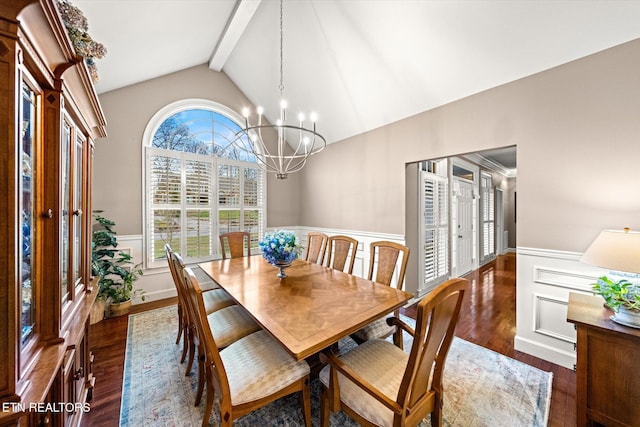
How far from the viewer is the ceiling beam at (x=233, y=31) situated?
289 centimetres

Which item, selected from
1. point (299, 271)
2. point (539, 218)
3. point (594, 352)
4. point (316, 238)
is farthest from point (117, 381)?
point (539, 218)

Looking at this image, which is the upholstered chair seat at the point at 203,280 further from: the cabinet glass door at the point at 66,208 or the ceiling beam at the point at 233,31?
the ceiling beam at the point at 233,31

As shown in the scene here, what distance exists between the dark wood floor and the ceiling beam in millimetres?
3779

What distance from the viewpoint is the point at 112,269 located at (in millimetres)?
3236

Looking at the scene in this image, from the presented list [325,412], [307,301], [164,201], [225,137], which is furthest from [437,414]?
[225,137]

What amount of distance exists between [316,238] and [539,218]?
7.69 ft

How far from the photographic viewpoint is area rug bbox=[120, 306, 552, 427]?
1.64m

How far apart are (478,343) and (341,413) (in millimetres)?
1748

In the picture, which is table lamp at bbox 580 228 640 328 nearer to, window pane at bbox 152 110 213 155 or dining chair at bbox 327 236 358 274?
dining chair at bbox 327 236 358 274

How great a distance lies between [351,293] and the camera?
1.90m

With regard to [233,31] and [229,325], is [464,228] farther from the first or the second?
[233,31]

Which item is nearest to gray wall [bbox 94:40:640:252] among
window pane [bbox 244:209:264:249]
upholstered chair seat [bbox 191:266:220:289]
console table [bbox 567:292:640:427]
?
console table [bbox 567:292:640:427]

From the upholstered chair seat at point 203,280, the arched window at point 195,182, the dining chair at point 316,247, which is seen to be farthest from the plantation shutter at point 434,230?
the upholstered chair seat at point 203,280

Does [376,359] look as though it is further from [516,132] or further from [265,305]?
[516,132]
